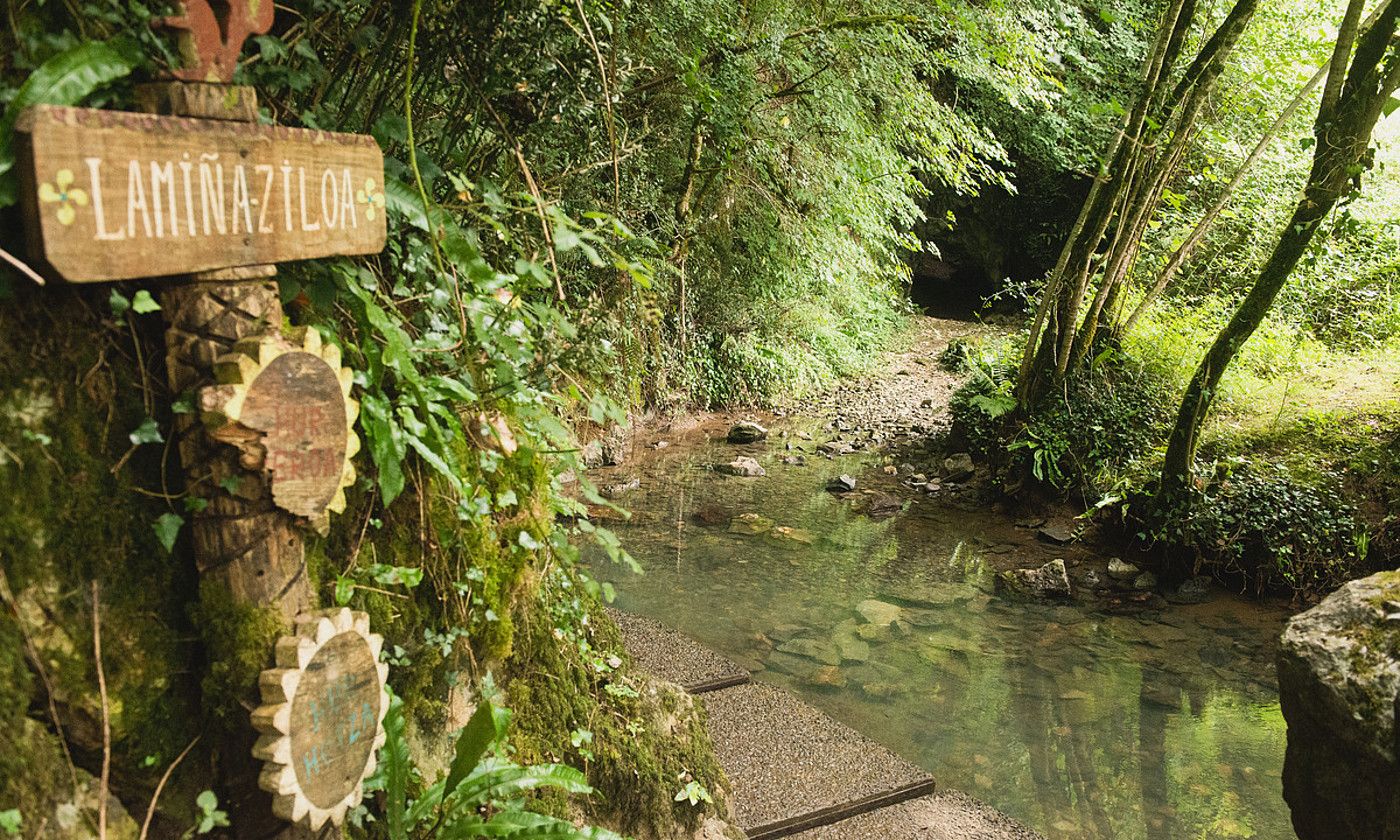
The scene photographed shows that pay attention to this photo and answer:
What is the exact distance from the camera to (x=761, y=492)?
9023 millimetres

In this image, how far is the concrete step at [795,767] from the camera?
3594 millimetres

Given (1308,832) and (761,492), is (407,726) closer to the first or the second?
(1308,832)

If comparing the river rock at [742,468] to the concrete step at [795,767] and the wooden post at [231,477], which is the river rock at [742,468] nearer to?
the concrete step at [795,767]

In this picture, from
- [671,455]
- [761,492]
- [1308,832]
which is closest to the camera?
[1308,832]

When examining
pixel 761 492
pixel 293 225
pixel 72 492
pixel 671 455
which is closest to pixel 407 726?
pixel 72 492

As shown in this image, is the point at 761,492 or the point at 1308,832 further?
the point at 761,492

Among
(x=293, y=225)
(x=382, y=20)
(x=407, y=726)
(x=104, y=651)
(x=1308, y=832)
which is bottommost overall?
(x=1308, y=832)

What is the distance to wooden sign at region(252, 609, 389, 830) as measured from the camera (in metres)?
1.79

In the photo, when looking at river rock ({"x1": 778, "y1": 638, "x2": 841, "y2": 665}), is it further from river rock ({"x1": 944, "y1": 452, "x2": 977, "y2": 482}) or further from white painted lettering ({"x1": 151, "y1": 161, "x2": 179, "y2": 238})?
white painted lettering ({"x1": 151, "y1": 161, "x2": 179, "y2": 238})

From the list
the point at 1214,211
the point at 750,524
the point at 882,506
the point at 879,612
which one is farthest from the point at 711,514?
the point at 1214,211

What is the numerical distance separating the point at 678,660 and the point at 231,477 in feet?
10.7

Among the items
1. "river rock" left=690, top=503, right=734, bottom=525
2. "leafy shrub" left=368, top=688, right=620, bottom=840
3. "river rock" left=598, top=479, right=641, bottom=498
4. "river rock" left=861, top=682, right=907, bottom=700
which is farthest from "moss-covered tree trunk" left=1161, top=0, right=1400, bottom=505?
"leafy shrub" left=368, top=688, right=620, bottom=840

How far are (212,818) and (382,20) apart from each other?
2.05 m

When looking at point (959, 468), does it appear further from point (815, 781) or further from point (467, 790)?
point (467, 790)
